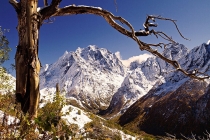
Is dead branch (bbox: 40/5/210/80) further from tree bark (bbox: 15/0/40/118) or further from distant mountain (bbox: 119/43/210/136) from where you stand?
distant mountain (bbox: 119/43/210/136)

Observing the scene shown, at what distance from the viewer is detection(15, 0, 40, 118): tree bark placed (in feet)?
12.8

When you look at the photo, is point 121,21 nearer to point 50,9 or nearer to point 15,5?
point 50,9

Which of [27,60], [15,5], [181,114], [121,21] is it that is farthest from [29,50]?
[181,114]

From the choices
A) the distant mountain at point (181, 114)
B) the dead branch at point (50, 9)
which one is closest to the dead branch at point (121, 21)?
the dead branch at point (50, 9)

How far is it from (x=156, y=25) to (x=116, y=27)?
2.91 ft

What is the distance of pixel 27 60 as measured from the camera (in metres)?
3.98

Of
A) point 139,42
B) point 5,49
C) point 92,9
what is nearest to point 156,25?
point 139,42

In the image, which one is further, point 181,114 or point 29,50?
point 181,114

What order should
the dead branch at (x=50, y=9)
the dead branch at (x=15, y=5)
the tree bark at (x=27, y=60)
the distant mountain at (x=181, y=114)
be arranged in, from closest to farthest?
1. the tree bark at (x=27, y=60)
2. the dead branch at (x=15, y=5)
3. the dead branch at (x=50, y=9)
4. the distant mountain at (x=181, y=114)

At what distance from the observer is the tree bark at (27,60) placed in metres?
3.91

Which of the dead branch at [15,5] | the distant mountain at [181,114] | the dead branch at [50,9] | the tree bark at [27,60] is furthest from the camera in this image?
the distant mountain at [181,114]

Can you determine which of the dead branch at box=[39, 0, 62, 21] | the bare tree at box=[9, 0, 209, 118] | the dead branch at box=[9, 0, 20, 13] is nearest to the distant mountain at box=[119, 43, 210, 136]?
the dead branch at box=[39, 0, 62, 21]

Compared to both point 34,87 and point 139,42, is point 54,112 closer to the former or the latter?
point 34,87

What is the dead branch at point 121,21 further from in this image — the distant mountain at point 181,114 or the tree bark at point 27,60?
the distant mountain at point 181,114
